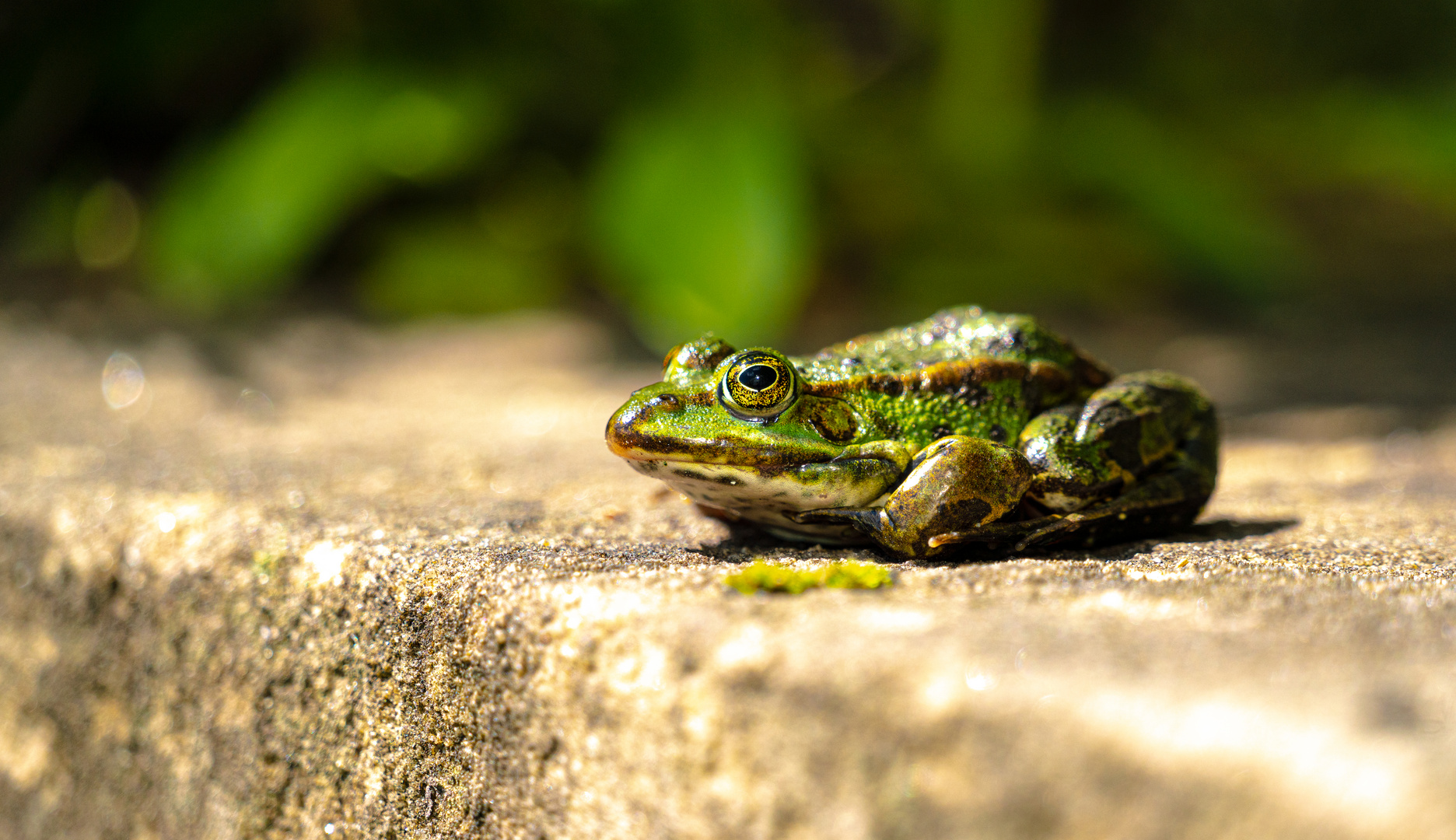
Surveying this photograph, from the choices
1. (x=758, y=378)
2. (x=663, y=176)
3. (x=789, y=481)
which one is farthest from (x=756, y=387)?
(x=663, y=176)

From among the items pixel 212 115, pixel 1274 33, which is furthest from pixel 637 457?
pixel 1274 33

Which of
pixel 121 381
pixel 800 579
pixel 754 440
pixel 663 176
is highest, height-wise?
pixel 663 176

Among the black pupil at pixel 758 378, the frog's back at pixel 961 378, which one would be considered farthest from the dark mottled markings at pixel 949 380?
the black pupil at pixel 758 378

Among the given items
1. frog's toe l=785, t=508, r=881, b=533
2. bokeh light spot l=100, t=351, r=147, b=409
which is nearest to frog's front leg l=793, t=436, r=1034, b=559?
frog's toe l=785, t=508, r=881, b=533

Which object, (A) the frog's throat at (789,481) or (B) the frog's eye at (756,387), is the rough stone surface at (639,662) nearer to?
(A) the frog's throat at (789,481)

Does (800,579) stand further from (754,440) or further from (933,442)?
(933,442)

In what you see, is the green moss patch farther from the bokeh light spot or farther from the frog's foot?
the bokeh light spot
